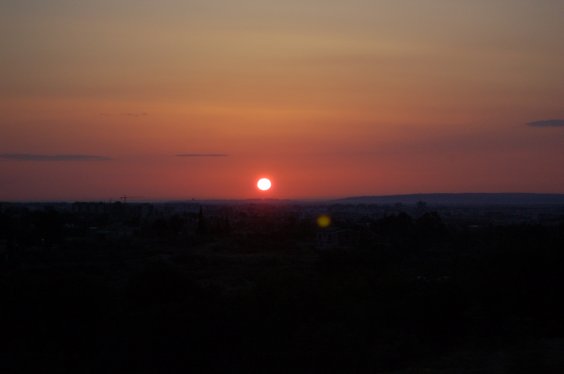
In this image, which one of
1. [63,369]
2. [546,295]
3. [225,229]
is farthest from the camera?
[225,229]

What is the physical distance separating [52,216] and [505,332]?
211ft

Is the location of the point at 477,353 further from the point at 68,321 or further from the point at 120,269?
the point at 120,269

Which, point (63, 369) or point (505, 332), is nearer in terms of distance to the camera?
point (63, 369)

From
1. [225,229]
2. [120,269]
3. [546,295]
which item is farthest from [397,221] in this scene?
[546,295]

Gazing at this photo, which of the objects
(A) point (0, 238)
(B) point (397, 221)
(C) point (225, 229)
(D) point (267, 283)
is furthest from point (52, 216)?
(D) point (267, 283)

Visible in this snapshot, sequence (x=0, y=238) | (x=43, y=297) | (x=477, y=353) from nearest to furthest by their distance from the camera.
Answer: (x=477, y=353)
(x=43, y=297)
(x=0, y=238)

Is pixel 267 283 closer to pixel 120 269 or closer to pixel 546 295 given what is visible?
pixel 546 295

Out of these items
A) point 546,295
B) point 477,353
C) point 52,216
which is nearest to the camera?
point 477,353

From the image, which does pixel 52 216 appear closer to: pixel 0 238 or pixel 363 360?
pixel 0 238

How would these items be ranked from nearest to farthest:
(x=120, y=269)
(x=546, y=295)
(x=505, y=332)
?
1. (x=505, y=332)
2. (x=546, y=295)
3. (x=120, y=269)

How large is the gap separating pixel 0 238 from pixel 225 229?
28282 mm

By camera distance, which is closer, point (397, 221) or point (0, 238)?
point (0, 238)

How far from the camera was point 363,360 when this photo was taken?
44.0ft

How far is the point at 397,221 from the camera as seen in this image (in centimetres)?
7594
